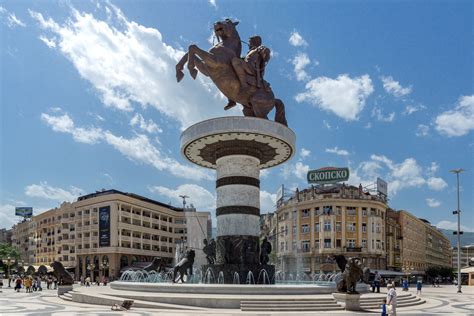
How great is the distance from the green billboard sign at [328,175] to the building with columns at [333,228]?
1345mm

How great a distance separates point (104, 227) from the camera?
8244 centimetres

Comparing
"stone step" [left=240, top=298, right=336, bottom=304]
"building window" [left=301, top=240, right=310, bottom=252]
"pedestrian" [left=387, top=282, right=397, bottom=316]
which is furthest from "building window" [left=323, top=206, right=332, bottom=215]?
"pedestrian" [left=387, top=282, right=397, bottom=316]

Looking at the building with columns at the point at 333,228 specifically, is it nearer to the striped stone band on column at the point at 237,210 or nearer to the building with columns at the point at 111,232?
the building with columns at the point at 111,232

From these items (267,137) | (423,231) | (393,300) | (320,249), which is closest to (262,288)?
(393,300)

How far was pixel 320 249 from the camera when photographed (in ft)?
248

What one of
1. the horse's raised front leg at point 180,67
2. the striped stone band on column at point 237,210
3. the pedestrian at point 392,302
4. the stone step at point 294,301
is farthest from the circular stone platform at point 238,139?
the pedestrian at point 392,302

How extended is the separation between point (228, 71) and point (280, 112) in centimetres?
444

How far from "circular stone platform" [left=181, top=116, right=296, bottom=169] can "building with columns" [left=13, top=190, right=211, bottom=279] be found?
129 ft

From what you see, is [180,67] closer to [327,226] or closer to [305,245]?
[327,226]

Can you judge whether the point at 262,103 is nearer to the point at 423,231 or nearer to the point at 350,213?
the point at 350,213

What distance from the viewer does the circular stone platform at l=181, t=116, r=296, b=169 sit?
92.8ft

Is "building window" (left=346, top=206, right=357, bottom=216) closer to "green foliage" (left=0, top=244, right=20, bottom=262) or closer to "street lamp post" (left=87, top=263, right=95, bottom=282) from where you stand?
"street lamp post" (left=87, top=263, right=95, bottom=282)

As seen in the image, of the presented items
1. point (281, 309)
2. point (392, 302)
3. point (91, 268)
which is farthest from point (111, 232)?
point (392, 302)

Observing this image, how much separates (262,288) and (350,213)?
5618 centimetres
